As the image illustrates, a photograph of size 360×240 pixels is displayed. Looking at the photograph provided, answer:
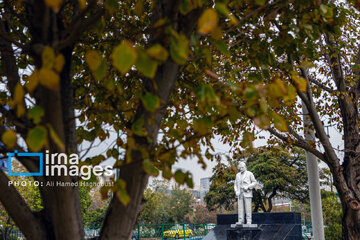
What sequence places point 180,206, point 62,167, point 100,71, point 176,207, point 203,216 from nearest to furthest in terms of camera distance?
point 100,71 < point 62,167 < point 203,216 < point 176,207 < point 180,206

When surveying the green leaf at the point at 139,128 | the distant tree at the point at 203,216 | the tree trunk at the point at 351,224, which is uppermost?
the green leaf at the point at 139,128

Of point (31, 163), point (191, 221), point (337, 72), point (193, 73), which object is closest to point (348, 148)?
point (337, 72)

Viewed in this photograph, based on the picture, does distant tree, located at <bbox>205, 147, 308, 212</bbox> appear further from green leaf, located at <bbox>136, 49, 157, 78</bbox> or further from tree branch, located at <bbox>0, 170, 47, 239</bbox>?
green leaf, located at <bbox>136, 49, 157, 78</bbox>

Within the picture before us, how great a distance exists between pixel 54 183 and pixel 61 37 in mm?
702

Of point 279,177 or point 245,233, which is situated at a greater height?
point 279,177

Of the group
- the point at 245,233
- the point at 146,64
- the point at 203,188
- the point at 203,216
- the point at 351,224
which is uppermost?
the point at 203,188

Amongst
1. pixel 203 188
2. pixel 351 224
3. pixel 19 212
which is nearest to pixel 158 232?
pixel 351 224

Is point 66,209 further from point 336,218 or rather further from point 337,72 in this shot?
point 336,218

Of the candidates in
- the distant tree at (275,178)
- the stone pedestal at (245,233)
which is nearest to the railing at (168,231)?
the distant tree at (275,178)

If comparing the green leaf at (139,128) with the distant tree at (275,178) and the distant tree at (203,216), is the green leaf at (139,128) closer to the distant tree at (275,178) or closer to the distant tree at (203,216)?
the distant tree at (275,178)

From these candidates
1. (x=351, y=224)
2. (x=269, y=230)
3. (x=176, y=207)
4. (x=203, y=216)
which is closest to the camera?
(x=351, y=224)

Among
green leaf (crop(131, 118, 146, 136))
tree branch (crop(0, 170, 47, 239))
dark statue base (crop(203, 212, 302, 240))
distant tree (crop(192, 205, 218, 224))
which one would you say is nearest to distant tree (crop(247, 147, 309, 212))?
dark statue base (crop(203, 212, 302, 240))

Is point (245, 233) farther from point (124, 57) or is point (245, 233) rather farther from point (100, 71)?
point (124, 57)

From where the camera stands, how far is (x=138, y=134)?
1.54m
